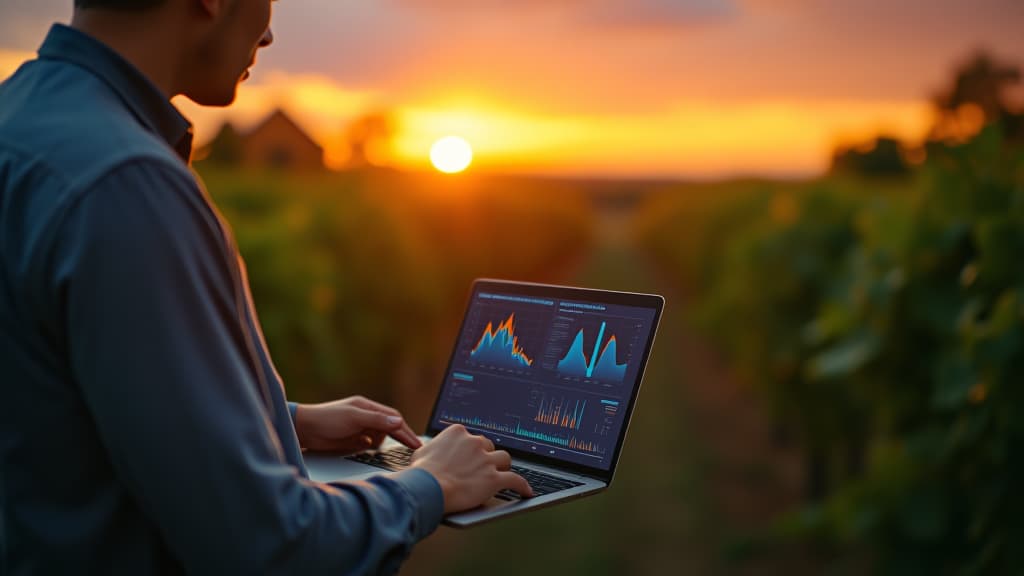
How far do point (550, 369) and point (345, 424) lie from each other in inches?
15.8

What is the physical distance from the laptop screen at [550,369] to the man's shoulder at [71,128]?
886 millimetres

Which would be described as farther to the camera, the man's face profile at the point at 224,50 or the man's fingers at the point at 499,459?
the man's fingers at the point at 499,459

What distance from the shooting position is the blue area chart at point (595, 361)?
168 cm

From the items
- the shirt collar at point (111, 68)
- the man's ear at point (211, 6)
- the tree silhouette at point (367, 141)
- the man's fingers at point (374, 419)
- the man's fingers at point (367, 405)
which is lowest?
the man's fingers at point (374, 419)

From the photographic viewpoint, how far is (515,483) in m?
1.42

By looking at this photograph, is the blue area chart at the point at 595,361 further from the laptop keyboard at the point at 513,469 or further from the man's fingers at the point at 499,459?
the man's fingers at the point at 499,459

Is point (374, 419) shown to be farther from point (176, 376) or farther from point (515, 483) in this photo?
point (176, 376)

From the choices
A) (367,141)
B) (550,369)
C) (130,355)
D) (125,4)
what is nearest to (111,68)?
(125,4)

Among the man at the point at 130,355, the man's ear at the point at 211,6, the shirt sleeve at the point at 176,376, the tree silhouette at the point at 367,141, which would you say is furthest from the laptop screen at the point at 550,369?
the tree silhouette at the point at 367,141

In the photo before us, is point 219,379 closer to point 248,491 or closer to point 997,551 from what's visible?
point 248,491

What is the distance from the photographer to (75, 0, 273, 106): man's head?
1146 millimetres

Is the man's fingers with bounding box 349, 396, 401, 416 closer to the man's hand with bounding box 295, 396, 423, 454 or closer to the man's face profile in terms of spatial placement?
the man's hand with bounding box 295, 396, 423, 454

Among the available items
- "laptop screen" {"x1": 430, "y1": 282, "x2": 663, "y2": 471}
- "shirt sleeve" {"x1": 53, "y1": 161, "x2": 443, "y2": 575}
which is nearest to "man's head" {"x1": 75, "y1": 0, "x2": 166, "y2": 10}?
"shirt sleeve" {"x1": 53, "y1": 161, "x2": 443, "y2": 575}

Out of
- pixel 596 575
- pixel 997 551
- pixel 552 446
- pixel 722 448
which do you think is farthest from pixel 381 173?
pixel 552 446
